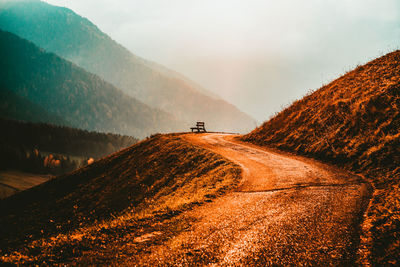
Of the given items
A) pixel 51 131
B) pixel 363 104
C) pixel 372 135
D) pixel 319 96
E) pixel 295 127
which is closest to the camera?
pixel 372 135

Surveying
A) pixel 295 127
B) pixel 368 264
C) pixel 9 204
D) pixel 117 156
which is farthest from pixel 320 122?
pixel 9 204

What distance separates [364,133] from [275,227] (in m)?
10.5

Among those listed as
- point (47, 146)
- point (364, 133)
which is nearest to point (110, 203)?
point (364, 133)

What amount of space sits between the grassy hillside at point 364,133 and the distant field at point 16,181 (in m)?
118

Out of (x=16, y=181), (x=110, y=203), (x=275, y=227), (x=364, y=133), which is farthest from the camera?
(x=16, y=181)

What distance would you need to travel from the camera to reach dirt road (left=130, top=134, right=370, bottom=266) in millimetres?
3430

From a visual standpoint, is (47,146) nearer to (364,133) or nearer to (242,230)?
(242,230)

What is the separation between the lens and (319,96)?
62.2ft

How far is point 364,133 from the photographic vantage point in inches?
437

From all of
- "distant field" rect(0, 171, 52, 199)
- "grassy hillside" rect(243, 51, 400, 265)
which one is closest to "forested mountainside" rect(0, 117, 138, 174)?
"distant field" rect(0, 171, 52, 199)

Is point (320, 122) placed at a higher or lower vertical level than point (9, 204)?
higher

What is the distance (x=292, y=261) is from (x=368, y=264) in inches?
44.5

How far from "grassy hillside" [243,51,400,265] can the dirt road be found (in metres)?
0.44

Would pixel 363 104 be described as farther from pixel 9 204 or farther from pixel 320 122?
pixel 9 204
